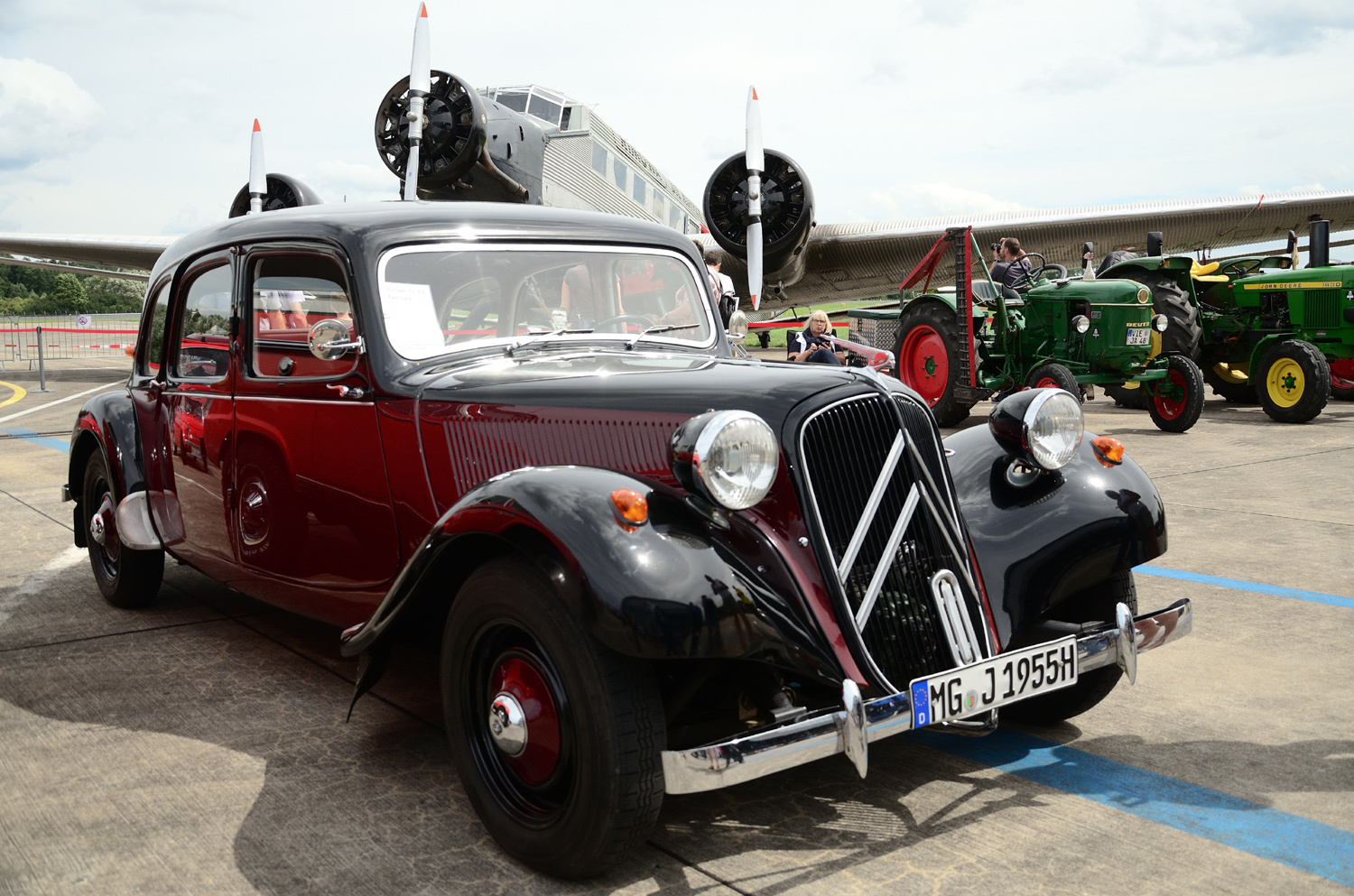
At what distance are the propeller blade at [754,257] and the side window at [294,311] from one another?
11075 mm

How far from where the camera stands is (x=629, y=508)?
2.37 metres

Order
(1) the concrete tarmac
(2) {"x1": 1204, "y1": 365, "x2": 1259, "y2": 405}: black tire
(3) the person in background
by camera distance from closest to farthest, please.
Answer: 1. (1) the concrete tarmac
2. (3) the person in background
3. (2) {"x1": 1204, "y1": 365, "x2": 1259, "y2": 405}: black tire

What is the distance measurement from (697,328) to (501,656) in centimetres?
173

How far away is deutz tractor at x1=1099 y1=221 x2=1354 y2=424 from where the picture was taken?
1059cm

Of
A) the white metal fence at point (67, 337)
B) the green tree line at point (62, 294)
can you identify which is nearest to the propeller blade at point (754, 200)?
the white metal fence at point (67, 337)

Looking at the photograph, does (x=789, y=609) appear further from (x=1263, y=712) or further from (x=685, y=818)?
(x=1263, y=712)

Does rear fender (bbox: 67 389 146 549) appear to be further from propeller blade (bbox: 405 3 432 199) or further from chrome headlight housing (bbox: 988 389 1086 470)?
propeller blade (bbox: 405 3 432 199)

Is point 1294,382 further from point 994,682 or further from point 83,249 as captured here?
point 83,249

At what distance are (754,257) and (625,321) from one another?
1145cm

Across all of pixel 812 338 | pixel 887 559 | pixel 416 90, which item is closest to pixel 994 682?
pixel 887 559

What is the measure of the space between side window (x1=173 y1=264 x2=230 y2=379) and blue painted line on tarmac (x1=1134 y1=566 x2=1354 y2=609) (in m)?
3.74

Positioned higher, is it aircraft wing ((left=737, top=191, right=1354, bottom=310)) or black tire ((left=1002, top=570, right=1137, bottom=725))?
aircraft wing ((left=737, top=191, right=1354, bottom=310))

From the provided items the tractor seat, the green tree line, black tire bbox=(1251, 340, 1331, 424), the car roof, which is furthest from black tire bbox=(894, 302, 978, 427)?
the green tree line

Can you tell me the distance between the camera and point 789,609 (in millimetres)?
2414
